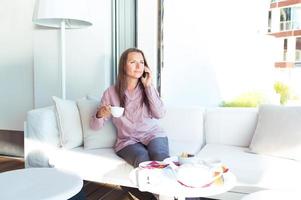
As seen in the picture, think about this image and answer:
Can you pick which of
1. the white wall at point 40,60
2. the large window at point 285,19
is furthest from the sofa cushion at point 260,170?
the white wall at point 40,60

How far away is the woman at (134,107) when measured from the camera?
80.6 inches

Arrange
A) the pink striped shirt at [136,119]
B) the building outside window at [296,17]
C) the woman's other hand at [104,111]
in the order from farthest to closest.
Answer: the building outside window at [296,17], the pink striped shirt at [136,119], the woman's other hand at [104,111]

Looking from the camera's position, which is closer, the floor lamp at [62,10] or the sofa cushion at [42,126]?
the sofa cushion at [42,126]

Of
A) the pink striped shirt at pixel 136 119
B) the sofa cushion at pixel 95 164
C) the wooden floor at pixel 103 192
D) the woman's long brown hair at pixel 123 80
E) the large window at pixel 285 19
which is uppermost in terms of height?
the large window at pixel 285 19

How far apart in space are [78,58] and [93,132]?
109cm

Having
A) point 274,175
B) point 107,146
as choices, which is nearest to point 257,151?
point 274,175

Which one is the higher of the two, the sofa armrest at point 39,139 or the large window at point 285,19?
the large window at point 285,19

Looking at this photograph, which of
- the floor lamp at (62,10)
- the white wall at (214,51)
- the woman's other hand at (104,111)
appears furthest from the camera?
the white wall at (214,51)

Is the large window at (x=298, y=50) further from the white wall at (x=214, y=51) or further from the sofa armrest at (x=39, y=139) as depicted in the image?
the sofa armrest at (x=39, y=139)

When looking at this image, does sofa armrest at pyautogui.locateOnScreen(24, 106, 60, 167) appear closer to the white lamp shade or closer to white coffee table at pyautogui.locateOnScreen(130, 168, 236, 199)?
the white lamp shade

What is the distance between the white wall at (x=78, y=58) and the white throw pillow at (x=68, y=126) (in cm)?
79

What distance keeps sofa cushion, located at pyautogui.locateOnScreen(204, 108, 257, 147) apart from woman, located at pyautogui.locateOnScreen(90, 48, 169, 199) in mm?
414

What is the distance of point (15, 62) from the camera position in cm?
327

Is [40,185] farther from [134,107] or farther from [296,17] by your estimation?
[296,17]
